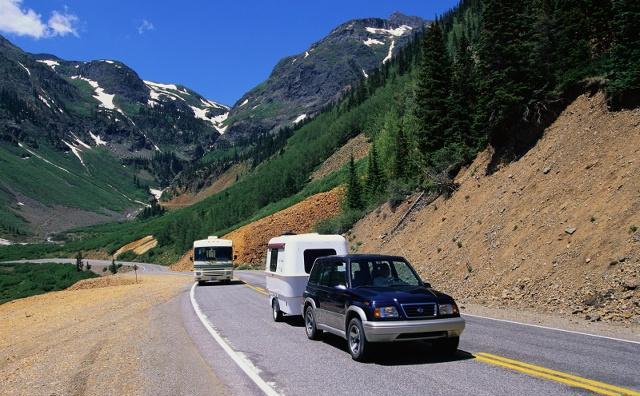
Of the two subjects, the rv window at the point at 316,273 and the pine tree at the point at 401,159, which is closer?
the rv window at the point at 316,273

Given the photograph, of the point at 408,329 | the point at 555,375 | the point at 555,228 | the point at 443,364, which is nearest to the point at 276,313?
the point at 408,329

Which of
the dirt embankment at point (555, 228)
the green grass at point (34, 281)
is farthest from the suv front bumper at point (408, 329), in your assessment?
the green grass at point (34, 281)

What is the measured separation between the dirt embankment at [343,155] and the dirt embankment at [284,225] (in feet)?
84.2

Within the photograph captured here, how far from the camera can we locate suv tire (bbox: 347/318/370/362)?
29.1 feet

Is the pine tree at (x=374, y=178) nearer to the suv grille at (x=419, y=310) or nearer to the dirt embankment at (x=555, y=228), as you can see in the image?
the dirt embankment at (x=555, y=228)

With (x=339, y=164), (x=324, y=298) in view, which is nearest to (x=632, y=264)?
(x=324, y=298)

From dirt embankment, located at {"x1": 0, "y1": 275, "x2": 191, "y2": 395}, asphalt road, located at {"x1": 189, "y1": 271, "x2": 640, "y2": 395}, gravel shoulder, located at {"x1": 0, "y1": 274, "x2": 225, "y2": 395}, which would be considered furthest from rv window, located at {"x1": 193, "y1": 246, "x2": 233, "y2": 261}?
asphalt road, located at {"x1": 189, "y1": 271, "x2": 640, "y2": 395}

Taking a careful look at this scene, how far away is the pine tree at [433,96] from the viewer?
124 feet

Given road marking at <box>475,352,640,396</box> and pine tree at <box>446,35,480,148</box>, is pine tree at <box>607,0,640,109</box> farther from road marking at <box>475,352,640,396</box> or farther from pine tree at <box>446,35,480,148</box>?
road marking at <box>475,352,640,396</box>

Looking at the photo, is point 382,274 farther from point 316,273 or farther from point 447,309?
point 316,273

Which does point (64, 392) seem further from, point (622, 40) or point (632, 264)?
point (622, 40)

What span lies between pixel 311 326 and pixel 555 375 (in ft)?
18.0

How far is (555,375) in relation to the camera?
7.54 m

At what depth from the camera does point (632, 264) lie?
570 inches
